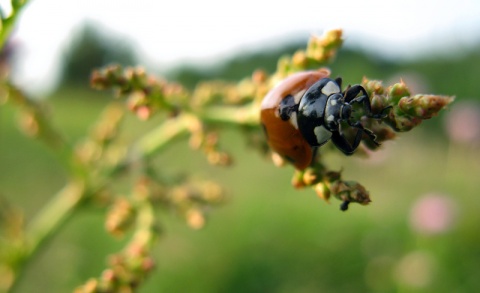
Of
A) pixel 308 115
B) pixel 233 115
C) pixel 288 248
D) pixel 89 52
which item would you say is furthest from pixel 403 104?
pixel 89 52

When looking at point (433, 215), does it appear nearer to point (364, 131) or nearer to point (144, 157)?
point (144, 157)

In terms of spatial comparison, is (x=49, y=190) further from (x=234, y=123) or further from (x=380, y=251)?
(x=234, y=123)

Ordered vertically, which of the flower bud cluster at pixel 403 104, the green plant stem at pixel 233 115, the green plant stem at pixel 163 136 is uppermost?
the flower bud cluster at pixel 403 104

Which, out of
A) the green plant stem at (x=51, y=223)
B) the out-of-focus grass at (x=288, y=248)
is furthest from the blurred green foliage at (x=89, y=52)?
the green plant stem at (x=51, y=223)

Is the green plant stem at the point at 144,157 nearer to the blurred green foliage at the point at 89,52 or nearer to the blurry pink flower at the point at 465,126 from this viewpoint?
the blurry pink flower at the point at 465,126

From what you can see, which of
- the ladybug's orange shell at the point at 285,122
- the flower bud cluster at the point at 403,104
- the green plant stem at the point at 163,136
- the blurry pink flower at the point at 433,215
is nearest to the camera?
the flower bud cluster at the point at 403,104

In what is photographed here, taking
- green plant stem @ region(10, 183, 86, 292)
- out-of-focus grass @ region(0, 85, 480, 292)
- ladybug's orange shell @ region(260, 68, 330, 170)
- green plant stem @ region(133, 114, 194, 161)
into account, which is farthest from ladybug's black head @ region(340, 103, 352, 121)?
out-of-focus grass @ region(0, 85, 480, 292)

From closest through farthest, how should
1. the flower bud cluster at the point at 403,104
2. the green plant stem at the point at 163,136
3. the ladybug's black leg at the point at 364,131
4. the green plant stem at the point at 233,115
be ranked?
the flower bud cluster at the point at 403,104
the ladybug's black leg at the point at 364,131
the green plant stem at the point at 233,115
the green plant stem at the point at 163,136
